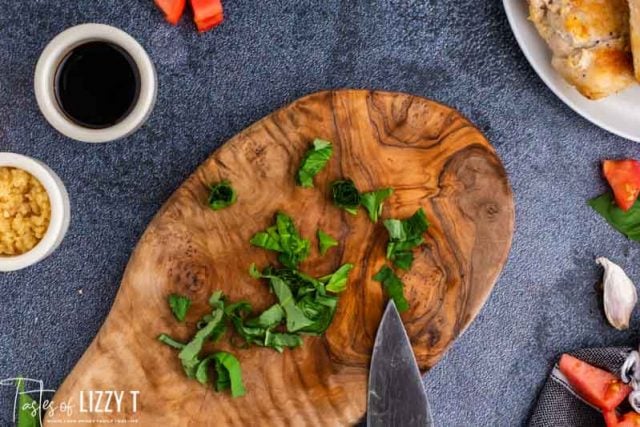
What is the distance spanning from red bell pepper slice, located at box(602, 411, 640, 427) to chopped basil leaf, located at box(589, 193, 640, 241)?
1.09ft

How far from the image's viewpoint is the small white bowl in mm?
1230

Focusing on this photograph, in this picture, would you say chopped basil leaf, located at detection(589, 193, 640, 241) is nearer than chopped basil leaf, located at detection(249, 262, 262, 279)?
No

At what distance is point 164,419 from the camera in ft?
4.20

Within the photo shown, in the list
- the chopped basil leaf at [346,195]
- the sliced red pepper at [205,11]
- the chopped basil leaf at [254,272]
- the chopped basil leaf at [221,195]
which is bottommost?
the chopped basil leaf at [254,272]

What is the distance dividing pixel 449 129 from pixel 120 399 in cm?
73

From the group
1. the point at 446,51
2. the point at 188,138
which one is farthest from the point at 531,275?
the point at 188,138

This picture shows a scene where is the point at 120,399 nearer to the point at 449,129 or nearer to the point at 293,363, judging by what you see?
the point at 293,363

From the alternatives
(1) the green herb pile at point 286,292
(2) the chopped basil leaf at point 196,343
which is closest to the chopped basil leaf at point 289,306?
(1) the green herb pile at point 286,292

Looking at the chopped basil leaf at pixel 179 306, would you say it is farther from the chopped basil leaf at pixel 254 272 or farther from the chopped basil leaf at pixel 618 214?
the chopped basil leaf at pixel 618 214

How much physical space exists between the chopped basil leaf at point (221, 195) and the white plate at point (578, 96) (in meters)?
0.57

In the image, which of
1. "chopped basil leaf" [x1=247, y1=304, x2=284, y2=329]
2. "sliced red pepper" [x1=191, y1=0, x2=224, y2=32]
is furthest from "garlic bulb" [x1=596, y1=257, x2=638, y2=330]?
"sliced red pepper" [x1=191, y1=0, x2=224, y2=32]

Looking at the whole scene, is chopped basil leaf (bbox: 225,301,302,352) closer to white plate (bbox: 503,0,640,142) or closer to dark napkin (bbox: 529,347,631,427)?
dark napkin (bbox: 529,347,631,427)

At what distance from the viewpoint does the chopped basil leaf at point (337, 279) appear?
4.18 feet

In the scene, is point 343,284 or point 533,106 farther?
point 533,106
